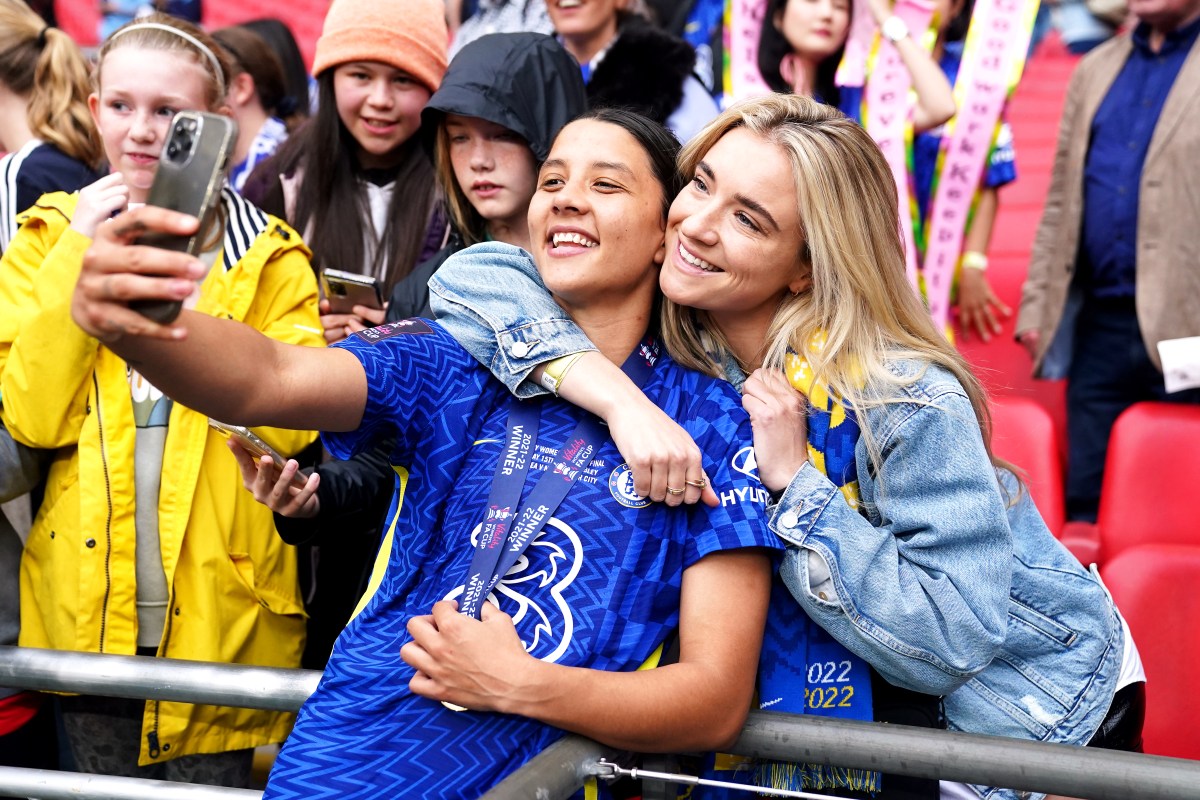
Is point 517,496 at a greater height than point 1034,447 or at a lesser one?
greater

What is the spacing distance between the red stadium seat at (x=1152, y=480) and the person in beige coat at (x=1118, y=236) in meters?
0.46

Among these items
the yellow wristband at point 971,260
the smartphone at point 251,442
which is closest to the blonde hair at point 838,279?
the smartphone at point 251,442

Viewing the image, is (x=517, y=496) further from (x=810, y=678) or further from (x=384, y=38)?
(x=384, y=38)

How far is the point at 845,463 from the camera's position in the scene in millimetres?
2162

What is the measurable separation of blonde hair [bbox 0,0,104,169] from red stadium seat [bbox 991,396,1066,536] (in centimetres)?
265

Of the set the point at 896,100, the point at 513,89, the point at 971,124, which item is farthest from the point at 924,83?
the point at 513,89

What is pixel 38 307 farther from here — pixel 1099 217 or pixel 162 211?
pixel 1099 217

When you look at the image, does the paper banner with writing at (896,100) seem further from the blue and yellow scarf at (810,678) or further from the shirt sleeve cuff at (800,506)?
the shirt sleeve cuff at (800,506)

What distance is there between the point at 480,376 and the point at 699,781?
0.76 m

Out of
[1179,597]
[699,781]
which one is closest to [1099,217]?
[1179,597]

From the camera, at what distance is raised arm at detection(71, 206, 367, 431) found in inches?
57.1

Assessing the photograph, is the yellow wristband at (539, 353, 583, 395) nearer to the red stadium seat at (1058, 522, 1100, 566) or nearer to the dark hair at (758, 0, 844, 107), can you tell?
the red stadium seat at (1058, 522, 1100, 566)

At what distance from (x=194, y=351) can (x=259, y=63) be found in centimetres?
351

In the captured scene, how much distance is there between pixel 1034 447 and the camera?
12.1 ft
